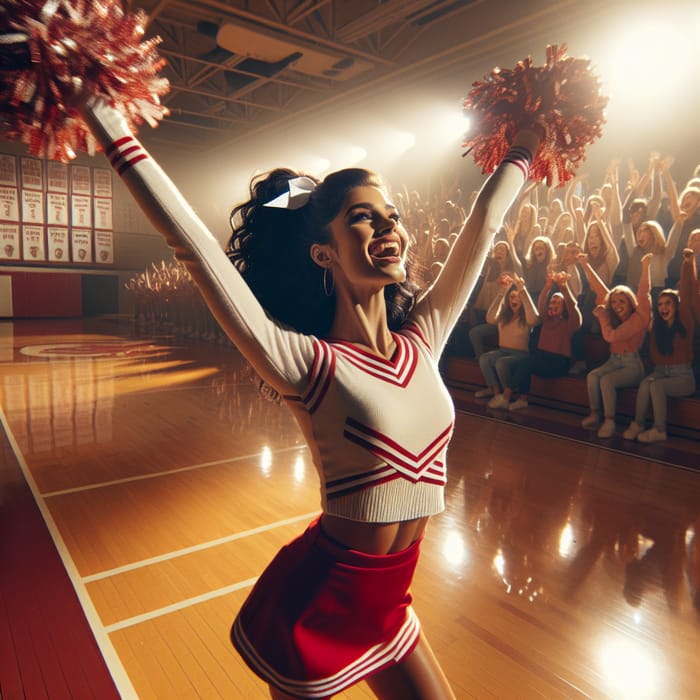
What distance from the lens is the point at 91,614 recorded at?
6.13 feet

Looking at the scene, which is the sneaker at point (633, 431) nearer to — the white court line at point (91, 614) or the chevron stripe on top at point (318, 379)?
the white court line at point (91, 614)

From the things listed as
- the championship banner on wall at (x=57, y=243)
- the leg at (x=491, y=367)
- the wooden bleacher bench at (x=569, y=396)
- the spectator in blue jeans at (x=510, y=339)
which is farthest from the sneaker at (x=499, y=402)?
the championship banner on wall at (x=57, y=243)

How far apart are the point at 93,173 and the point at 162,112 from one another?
48.6ft

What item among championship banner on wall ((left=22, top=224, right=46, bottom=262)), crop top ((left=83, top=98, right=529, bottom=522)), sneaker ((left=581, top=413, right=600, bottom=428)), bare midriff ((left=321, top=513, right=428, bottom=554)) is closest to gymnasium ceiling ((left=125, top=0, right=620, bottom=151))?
sneaker ((left=581, top=413, right=600, bottom=428))

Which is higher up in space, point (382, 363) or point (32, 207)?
point (32, 207)

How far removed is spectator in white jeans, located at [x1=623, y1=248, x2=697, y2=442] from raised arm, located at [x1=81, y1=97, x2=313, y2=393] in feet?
13.1

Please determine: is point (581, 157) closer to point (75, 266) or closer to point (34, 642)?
point (34, 642)

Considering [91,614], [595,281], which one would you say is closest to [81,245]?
[595,281]

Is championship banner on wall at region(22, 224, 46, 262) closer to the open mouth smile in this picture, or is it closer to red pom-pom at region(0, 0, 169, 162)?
red pom-pom at region(0, 0, 169, 162)

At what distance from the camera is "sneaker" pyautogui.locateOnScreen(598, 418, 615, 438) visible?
4176 mm

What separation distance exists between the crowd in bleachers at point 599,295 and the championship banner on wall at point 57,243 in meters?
10.5

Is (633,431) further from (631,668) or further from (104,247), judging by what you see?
(104,247)

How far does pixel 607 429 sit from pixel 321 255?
152 inches

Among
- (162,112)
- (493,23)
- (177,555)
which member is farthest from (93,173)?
(162,112)
